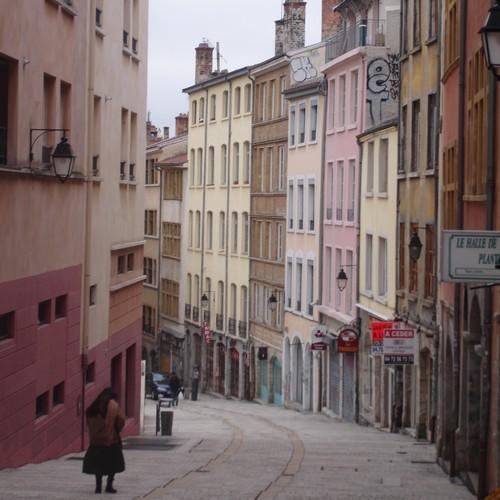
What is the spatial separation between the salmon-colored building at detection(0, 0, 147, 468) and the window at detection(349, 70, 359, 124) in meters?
15.1

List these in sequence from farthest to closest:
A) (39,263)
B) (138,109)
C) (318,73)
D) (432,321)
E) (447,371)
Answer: (318,73), (138,109), (432,321), (447,371), (39,263)

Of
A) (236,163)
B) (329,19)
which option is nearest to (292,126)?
(329,19)

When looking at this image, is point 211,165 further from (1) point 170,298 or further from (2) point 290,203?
(2) point 290,203

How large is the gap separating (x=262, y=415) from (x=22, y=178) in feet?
92.0

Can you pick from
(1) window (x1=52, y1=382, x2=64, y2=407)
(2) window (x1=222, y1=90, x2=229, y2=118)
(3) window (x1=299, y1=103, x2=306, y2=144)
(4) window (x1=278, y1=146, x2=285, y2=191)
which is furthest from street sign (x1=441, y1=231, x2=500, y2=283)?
(2) window (x1=222, y1=90, x2=229, y2=118)

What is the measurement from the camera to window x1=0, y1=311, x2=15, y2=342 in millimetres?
21703

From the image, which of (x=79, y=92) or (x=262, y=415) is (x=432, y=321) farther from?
(x=262, y=415)

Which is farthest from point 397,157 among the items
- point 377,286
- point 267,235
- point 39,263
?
point 267,235

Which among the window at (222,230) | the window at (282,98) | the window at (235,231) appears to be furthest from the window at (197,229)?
the window at (282,98)

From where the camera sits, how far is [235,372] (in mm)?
69312

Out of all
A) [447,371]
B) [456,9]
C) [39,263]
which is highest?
[456,9]

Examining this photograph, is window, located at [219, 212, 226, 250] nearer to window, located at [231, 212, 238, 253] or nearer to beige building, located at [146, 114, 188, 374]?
window, located at [231, 212, 238, 253]

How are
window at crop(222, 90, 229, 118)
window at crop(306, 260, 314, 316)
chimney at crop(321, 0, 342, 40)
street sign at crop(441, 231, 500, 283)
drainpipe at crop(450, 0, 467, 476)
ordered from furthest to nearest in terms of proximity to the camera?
window at crop(222, 90, 229, 118)
chimney at crop(321, 0, 342, 40)
window at crop(306, 260, 314, 316)
drainpipe at crop(450, 0, 467, 476)
street sign at crop(441, 231, 500, 283)

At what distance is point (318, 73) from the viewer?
58.2 meters
